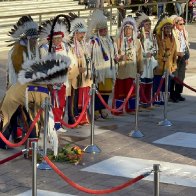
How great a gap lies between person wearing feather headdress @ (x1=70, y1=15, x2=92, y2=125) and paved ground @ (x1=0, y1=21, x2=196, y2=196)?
52cm

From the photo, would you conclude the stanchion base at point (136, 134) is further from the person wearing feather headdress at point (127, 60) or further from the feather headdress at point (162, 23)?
the feather headdress at point (162, 23)

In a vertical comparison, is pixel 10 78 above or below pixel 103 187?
above

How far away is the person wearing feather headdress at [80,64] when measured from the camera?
1330cm

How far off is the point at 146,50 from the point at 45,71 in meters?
4.50

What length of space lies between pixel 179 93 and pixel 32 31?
5.17 m

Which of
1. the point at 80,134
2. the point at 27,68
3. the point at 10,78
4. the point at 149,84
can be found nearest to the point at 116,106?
the point at 149,84

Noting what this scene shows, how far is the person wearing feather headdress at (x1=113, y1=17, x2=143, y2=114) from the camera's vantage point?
14.5 metres

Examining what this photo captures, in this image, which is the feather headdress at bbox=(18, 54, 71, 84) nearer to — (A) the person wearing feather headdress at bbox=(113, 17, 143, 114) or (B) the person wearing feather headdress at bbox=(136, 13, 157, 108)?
(A) the person wearing feather headdress at bbox=(113, 17, 143, 114)

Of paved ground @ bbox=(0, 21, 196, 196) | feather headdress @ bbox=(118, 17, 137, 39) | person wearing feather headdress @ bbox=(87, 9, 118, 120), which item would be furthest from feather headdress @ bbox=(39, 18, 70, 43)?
feather headdress @ bbox=(118, 17, 137, 39)

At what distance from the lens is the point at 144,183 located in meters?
10.2

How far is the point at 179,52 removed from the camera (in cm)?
1595

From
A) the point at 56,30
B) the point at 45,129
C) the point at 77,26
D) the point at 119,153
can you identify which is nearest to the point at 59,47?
the point at 56,30

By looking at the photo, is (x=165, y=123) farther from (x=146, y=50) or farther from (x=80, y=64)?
(x=80, y=64)

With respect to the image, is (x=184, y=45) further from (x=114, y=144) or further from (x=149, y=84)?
(x=114, y=144)
